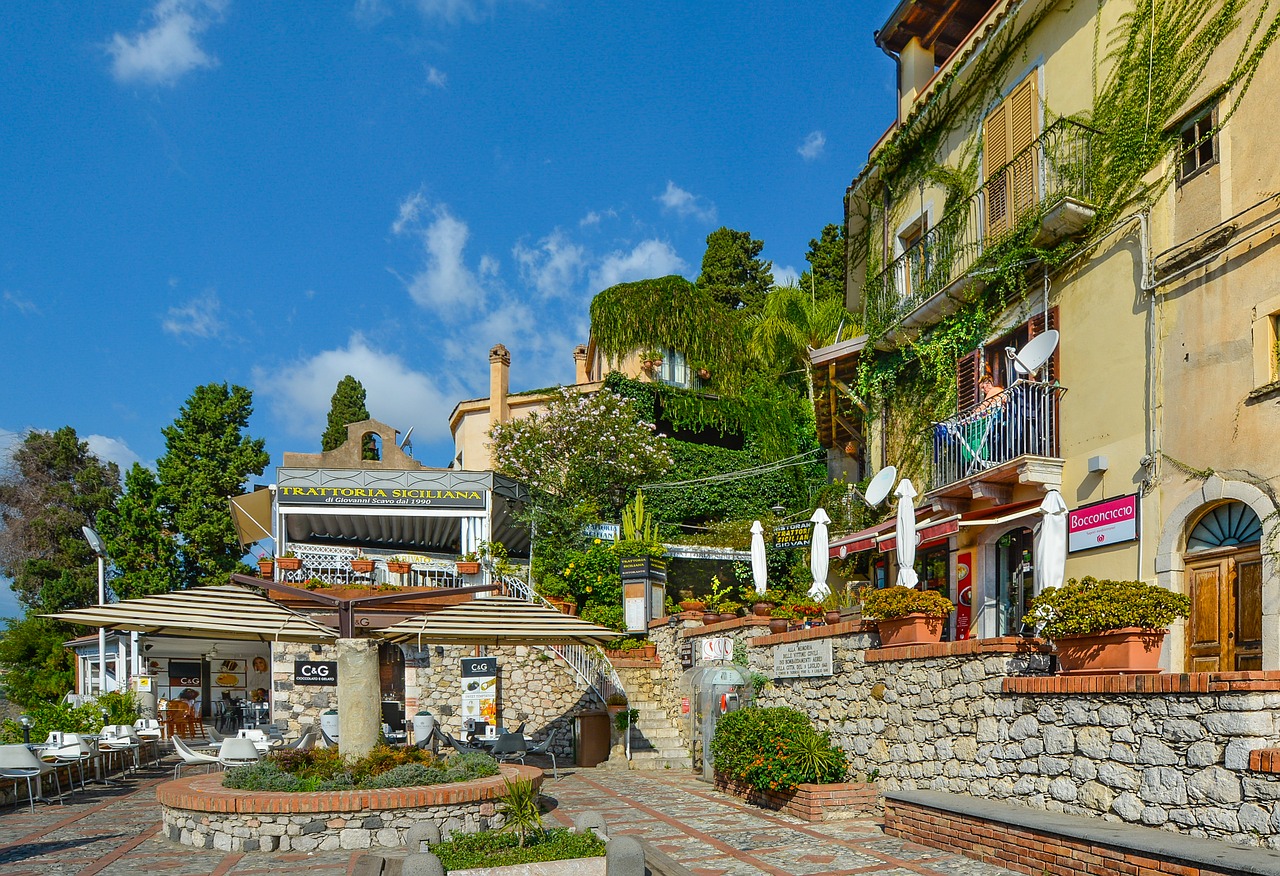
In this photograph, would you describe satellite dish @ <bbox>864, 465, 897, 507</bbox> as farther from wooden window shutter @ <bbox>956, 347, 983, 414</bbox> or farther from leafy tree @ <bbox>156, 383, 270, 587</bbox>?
leafy tree @ <bbox>156, 383, 270, 587</bbox>

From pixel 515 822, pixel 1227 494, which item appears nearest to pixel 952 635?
pixel 1227 494

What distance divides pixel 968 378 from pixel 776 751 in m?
6.69

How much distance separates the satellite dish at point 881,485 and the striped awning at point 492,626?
4971 mm

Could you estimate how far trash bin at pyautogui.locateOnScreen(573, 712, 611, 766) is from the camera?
17.2 m

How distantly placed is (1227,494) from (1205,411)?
38.5 inches

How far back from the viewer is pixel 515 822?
820 cm

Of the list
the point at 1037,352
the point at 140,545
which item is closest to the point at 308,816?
the point at 1037,352

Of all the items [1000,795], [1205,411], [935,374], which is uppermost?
[935,374]

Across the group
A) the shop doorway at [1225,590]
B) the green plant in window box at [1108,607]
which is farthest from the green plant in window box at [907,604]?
the shop doorway at [1225,590]

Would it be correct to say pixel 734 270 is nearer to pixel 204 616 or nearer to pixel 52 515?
pixel 52 515

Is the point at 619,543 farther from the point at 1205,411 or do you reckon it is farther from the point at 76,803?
the point at 1205,411

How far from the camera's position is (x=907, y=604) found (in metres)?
11.0

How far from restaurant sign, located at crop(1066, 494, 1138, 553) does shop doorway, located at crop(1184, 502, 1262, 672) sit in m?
0.79

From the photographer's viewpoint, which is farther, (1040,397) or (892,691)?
(1040,397)
